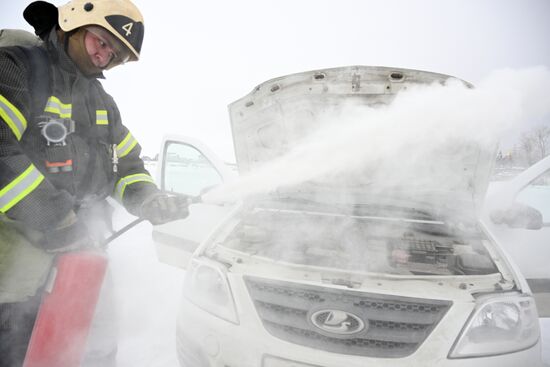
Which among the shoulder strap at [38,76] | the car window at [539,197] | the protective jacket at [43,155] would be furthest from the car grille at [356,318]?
the car window at [539,197]

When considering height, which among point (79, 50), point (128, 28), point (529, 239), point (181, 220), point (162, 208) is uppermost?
point (128, 28)

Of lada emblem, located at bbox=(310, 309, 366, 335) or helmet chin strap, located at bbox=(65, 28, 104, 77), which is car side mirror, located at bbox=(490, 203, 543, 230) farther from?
helmet chin strap, located at bbox=(65, 28, 104, 77)

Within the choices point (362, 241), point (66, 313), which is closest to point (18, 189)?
point (66, 313)

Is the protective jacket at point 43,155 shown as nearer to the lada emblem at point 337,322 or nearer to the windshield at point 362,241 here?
the windshield at point 362,241

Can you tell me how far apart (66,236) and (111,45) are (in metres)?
1.09

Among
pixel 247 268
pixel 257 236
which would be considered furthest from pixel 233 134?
pixel 247 268

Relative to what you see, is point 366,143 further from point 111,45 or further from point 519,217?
point 111,45

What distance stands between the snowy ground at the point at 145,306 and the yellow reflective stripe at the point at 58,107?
77.5 inches

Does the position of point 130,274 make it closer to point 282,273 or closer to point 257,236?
point 257,236

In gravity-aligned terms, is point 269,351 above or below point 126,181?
below

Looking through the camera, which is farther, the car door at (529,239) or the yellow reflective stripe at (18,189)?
the car door at (529,239)

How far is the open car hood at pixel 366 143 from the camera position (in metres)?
2.65

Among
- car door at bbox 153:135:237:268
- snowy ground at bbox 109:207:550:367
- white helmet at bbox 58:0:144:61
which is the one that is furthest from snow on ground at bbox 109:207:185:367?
white helmet at bbox 58:0:144:61

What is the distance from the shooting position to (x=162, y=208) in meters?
2.08
